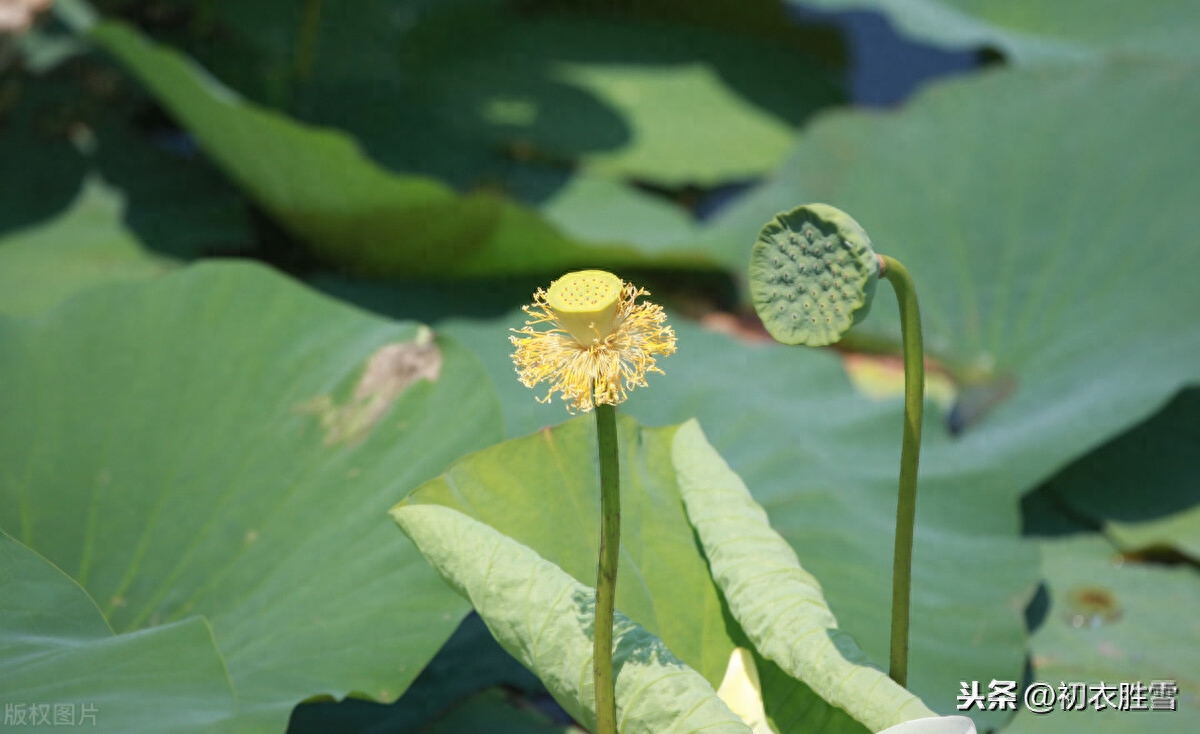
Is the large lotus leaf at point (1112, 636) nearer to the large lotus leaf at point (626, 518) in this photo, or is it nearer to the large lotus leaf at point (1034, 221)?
the large lotus leaf at point (1034, 221)

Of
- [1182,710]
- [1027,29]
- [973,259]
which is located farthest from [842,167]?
[1182,710]

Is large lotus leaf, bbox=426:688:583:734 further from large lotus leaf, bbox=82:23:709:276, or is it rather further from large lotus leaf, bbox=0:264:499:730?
large lotus leaf, bbox=82:23:709:276

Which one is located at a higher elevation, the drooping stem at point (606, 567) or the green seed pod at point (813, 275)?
the green seed pod at point (813, 275)

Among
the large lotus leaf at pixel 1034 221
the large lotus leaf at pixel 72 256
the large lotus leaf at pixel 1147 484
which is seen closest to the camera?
the large lotus leaf at pixel 1147 484

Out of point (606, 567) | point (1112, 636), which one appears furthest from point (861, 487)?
point (606, 567)

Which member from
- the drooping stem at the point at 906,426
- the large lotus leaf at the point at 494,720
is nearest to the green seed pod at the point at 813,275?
the drooping stem at the point at 906,426

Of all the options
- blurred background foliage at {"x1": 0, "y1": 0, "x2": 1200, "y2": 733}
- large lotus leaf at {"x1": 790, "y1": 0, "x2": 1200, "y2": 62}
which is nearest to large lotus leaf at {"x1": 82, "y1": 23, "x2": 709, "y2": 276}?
blurred background foliage at {"x1": 0, "y1": 0, "x2": 1200, "y2": 733}

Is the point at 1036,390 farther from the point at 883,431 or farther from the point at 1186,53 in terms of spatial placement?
the point at 1186,53
